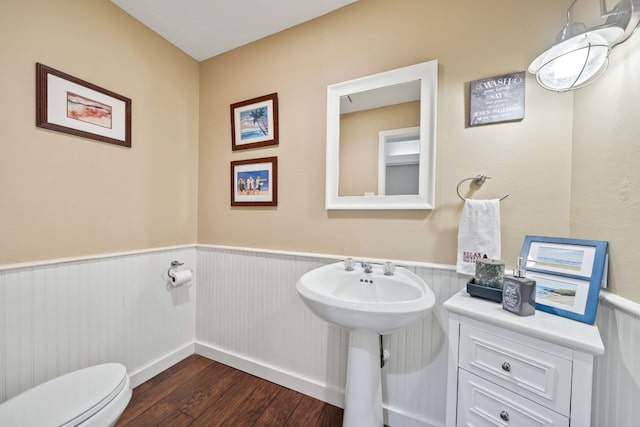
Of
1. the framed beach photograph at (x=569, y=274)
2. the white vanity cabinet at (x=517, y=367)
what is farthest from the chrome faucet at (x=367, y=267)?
the framed beach photograph at (x=569, y=274)

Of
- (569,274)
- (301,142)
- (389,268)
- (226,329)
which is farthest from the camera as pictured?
(226,329)

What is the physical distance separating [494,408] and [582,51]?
1244 millimetres

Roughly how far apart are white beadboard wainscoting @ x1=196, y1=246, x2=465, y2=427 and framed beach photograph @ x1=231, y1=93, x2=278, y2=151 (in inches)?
31.8

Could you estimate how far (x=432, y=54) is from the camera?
1.26 meters

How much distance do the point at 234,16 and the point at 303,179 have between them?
3.70ft

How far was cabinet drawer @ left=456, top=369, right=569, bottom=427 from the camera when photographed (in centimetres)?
72

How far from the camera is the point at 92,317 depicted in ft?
4.57

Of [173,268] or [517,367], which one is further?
[173,268]

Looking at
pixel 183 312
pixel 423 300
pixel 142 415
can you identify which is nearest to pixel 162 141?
pixel 183 312

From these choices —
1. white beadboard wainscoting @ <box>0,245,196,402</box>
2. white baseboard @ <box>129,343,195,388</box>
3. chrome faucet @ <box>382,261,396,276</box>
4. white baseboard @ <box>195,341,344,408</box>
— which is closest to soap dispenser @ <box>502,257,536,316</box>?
chrome faucet @ <box>382,261,396,276</box>

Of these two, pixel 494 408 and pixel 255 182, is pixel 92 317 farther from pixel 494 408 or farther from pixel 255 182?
pixel 494 408

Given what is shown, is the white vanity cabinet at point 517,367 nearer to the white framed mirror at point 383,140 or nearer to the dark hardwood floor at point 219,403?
the white framed mirror at point 383,140

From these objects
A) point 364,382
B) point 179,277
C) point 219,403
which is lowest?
point 219,403

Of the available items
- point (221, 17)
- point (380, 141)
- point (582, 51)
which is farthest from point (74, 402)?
point (582, 51)
